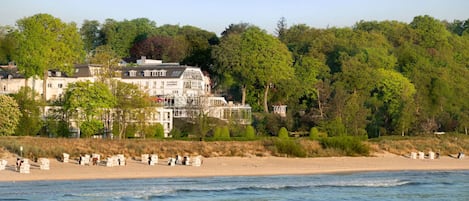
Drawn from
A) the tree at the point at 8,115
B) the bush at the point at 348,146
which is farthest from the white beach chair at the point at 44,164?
the tree at the point at 8,115

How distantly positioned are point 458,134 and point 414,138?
9349mm

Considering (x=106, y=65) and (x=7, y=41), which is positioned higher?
(x=7, y=41)

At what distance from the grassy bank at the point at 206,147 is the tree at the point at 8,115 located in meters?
9.39

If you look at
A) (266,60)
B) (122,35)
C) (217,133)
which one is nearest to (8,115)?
(217,133)

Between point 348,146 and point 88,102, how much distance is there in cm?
2333

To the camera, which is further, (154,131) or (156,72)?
(156,72)

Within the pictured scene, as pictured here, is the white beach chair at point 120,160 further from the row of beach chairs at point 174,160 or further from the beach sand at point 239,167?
the row of beach chairs at point 174,160

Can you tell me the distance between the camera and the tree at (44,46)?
89.2 m

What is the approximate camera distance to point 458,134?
275 ft

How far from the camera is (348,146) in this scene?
62.8m

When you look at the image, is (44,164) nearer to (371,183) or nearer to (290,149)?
(371,183)

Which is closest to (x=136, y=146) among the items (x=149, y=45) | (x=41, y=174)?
(x=41, y=174)

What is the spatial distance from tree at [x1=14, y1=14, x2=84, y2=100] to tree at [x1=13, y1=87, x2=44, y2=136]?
9.86 meters

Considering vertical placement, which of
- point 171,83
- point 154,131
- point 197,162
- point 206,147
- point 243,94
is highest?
point 171,83
